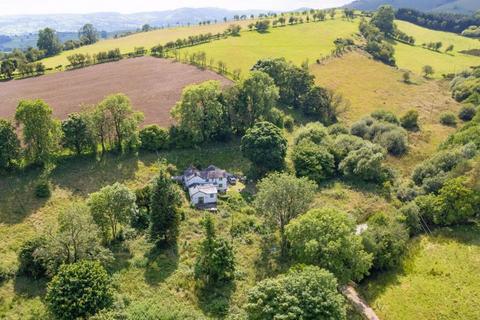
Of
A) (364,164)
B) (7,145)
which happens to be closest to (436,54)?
(364,164)

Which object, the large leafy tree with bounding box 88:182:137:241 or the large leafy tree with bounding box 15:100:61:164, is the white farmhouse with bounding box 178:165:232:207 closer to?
the large leafy tree with bounding box 88:182:137:241

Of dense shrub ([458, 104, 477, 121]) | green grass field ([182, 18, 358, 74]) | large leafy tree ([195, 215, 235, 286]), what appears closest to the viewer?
large leafy tree ([195, 215, 235, 286])

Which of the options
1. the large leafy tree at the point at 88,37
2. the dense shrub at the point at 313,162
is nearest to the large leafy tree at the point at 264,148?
the dense shrub at the point at 313,162

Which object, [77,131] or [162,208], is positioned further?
[77,131]

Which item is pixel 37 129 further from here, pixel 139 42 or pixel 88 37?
pixel 88 37

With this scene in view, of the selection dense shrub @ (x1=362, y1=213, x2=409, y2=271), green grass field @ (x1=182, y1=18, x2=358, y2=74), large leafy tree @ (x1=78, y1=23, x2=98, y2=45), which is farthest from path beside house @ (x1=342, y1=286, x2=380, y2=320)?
large leafy tree @ (x1=78, y1=23, x2=98, y2=45)

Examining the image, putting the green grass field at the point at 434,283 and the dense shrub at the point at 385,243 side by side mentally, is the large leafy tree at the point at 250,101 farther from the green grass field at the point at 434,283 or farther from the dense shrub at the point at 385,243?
the green grass field at the point at 434,283

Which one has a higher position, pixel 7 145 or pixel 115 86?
pixel 115 86
